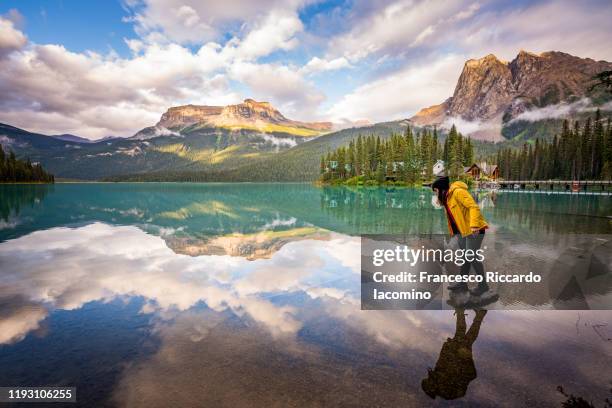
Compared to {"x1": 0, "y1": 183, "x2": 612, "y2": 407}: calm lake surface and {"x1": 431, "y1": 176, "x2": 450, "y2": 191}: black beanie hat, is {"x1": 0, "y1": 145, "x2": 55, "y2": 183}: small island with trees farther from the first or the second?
{"x1": 431, "y1": 176, "x2": 450, "y2": 191}: black beanie hat

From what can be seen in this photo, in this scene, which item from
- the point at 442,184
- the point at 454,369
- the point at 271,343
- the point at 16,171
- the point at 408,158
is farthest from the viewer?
the point at 16,171

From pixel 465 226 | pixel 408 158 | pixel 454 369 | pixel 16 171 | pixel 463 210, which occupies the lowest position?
pixel 454 369

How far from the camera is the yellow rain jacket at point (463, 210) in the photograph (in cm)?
829

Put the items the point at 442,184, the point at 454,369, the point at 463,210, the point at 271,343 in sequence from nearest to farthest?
the point at 454,369
the point at 271,343
the point at 463,210
the point at 442,184

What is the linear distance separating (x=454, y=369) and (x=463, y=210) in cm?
452

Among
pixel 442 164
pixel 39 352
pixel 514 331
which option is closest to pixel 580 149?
pixel 442 164

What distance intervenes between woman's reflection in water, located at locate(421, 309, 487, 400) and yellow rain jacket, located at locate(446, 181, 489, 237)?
2682 mm

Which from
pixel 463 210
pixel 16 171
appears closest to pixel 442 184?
pixel 463 210

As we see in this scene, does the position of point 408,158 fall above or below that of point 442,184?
above

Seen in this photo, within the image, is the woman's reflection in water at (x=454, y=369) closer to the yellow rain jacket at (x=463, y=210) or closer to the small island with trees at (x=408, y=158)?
the yellow rain jacket at (x=463, y=210)

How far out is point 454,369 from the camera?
17.3 feet

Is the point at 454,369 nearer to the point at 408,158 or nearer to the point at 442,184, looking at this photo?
the point at 442,184

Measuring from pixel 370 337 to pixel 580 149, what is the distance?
11640cm

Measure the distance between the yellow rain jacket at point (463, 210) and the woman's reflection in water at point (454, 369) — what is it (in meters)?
2.68
